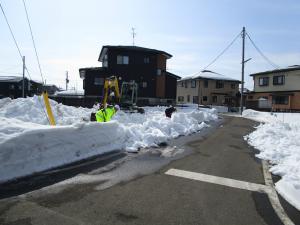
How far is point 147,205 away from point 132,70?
28808 millimetres

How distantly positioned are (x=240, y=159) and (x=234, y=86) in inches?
1681

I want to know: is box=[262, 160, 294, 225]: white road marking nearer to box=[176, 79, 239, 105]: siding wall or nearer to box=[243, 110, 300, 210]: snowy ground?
box=[243, 110, 300, 210]: snowy ground

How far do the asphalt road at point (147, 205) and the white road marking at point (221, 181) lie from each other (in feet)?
0.67

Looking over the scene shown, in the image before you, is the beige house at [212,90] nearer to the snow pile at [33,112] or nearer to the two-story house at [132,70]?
the two-story house at [132,70]

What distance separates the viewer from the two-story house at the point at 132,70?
31.7 metres

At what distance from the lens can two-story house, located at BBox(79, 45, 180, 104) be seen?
3167 centimetres

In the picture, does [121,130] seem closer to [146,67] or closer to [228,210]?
[228,210]

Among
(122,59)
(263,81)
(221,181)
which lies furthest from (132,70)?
(221,181)

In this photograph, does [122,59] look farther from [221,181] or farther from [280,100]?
[221,181]

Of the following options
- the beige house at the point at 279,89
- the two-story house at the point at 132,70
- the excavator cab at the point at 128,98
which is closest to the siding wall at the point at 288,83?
the beige house at the point at 279,89

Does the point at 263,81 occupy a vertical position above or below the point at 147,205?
above

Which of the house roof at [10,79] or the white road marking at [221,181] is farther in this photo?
the house roof at [10,79]

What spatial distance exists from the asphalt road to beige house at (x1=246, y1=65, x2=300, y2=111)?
32417 mm

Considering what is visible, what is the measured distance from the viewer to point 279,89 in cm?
3634
